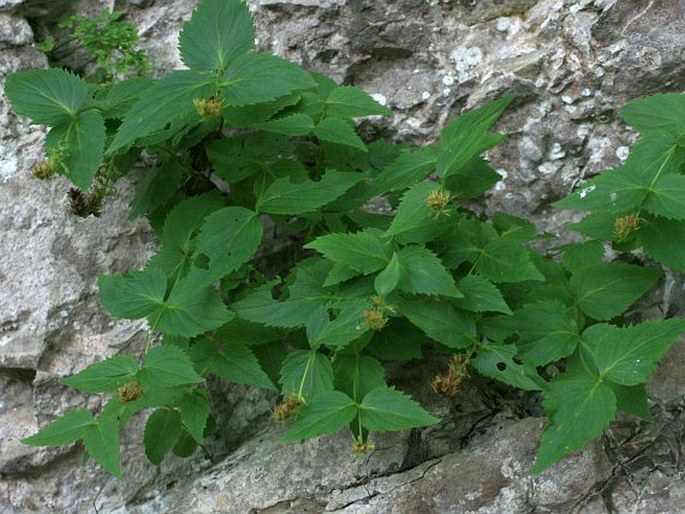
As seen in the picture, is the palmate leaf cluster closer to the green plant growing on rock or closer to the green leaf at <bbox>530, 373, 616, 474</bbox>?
the green leaf at <bbox>530, 373, 616, 474</bbox>

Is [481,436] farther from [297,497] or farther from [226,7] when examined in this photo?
[226,7]

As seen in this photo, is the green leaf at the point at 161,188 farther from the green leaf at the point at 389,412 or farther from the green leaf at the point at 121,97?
the green leaf at the point at 389,412

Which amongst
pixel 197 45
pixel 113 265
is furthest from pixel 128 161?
pixel 197 45

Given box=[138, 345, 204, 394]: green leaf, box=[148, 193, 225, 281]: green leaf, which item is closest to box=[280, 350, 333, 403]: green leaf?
box=[138, 345, 204, 394]: green leaf

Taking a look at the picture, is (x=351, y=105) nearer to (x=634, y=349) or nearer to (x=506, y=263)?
(x=506, y=263)

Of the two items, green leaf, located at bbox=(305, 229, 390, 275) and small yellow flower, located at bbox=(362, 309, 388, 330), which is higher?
green leaf, located at bbox=(305, 229, 390, 275)

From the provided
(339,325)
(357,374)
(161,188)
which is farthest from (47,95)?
(357,374)

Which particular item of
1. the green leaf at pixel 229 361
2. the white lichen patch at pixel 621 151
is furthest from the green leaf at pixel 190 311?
the white lichen patch at pixel 621 151

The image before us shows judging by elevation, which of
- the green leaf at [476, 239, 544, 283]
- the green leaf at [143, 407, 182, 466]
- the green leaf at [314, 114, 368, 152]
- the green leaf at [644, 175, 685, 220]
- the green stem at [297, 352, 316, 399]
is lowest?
the green leaf at [143, 407, 182, 466]
